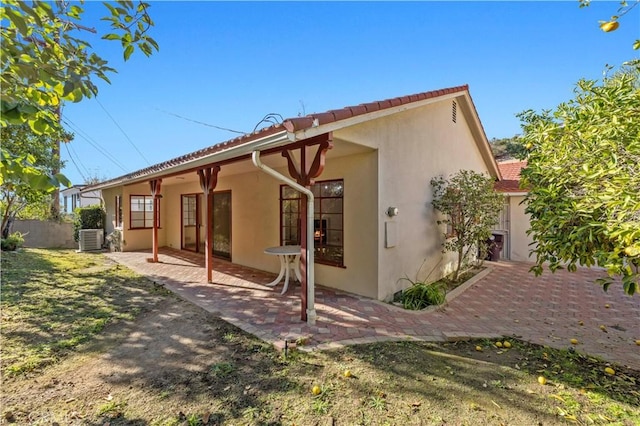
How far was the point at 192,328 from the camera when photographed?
15.6 feet

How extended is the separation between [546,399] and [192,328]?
4722mm

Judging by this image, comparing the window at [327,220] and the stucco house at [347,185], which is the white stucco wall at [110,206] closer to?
the stucco house at [347,185]

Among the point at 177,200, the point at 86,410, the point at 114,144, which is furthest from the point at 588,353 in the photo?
the point at 114,144

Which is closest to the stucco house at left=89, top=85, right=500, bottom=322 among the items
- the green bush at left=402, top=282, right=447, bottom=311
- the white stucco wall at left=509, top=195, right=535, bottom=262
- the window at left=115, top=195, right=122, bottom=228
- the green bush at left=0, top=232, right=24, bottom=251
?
the green bush at left=402, top=282, right=447, bottom=311

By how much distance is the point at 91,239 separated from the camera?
45.6ft

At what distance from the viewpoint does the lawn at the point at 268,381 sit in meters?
2.75


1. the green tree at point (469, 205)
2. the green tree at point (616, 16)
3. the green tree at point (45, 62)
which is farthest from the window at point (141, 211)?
the green tree at point (616, 16)

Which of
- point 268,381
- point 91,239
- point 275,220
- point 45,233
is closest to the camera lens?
point 268,381

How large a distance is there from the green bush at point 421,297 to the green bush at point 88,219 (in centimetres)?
1621

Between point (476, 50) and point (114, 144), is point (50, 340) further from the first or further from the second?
point (114, 144)

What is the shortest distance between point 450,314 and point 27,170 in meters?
6.38

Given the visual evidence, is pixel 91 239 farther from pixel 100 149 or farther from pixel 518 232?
pixel 518 232

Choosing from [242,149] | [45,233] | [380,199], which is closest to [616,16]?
[380,199]

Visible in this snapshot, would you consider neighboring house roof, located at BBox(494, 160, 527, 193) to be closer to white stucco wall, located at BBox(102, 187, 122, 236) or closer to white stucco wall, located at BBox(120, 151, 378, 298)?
white stucco wall, located at BBox(120, 151, 378, 298)
